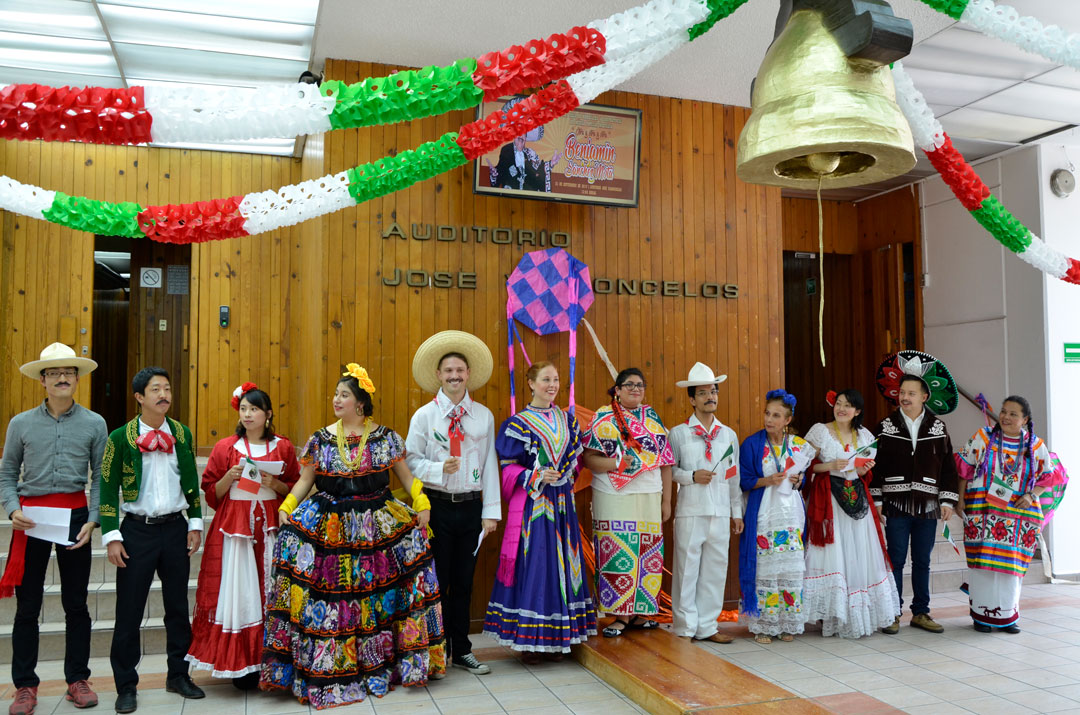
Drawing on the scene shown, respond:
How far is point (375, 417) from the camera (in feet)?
16.7

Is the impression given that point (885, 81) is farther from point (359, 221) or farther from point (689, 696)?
point (359, 221)

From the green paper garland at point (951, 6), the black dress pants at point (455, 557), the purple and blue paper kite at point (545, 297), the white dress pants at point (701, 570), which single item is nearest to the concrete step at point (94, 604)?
the black dress pants at point (455, 557)

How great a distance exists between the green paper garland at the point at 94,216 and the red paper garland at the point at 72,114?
0.55 meters

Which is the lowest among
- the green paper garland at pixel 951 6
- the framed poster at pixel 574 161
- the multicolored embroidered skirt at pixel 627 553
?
the multicolored embroidered skirt at pixel 627 553

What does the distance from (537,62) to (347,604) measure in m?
2.83

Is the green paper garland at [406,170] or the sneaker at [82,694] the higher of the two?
the green paper garland at [406,170]

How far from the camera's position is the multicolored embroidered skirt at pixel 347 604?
391 cm

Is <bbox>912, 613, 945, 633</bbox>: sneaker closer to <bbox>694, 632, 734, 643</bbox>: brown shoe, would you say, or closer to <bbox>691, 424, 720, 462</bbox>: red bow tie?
<bbox>694, 632, 734, 643</bbox>: brown shoe

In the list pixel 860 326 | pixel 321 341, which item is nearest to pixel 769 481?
pixel 321 341

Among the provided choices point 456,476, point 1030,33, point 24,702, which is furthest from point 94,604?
point 1030,33

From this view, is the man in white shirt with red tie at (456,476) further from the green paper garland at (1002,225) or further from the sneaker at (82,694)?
the green paper garland at (1002,225)

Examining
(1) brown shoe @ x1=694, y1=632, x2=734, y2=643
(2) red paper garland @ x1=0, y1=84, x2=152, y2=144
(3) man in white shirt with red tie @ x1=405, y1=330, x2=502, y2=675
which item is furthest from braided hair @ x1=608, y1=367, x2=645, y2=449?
(2) red paper garland @ x1=0, y1=84, x2=152, y2=144

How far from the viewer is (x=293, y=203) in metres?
2.36

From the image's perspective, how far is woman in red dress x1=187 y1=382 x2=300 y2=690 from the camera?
3.98 metres
